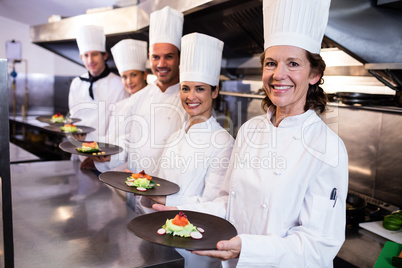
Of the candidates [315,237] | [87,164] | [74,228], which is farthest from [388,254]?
[87,164]

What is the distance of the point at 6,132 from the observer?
3.52 feet

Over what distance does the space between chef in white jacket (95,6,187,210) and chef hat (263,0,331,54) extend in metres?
1.20

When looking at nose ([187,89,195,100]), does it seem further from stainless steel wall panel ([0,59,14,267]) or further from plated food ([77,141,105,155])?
stainless steel wall panel ([0,59,14,267])

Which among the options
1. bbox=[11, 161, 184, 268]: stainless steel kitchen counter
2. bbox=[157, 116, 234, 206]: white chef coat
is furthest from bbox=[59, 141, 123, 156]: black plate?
bbox=[157, 116, 234, 206]: white chef coat

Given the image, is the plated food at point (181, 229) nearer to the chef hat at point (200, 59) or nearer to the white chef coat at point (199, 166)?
the white chef coat at point (199, 166)

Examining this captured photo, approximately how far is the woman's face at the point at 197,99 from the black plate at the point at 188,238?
0.65m

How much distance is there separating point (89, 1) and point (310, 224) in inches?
202

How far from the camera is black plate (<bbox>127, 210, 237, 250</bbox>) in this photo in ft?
3.88

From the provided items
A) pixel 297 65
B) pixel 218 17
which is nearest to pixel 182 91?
pixel 297 65

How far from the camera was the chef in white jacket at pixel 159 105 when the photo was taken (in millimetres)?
2557

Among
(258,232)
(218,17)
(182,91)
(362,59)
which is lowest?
(258,232)

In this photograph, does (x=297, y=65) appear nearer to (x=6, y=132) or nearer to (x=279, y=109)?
(x=279, y=109)

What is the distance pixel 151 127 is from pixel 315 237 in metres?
1.64

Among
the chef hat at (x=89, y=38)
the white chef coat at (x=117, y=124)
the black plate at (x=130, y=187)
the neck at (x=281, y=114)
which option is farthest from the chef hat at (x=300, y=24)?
the chef hat at (x=89, y=38)
